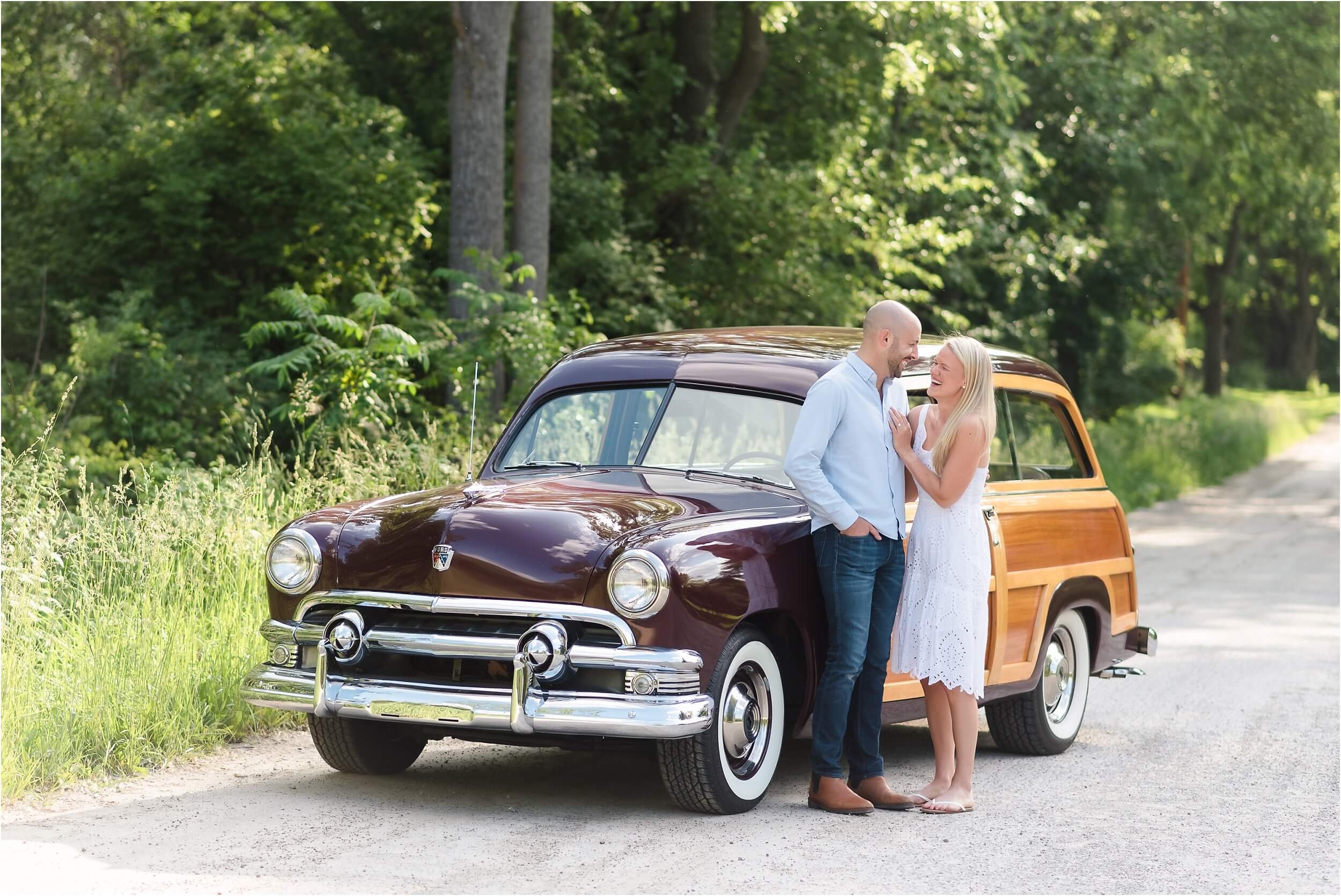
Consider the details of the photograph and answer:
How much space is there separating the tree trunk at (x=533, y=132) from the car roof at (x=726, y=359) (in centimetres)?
846

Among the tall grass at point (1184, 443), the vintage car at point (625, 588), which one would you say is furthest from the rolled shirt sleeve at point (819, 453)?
the tall grass at point (1184, 443)

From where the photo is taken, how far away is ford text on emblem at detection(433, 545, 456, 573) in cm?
588

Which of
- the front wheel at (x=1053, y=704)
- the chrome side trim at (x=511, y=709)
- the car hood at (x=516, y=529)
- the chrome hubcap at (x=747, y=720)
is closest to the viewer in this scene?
the chrome side trim at (x=511, y=709)

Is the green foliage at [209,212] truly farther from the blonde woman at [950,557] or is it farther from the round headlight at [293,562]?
the blonde woman at [950,557]

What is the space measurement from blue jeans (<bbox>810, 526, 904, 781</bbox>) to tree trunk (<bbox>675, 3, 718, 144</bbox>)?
15.3m

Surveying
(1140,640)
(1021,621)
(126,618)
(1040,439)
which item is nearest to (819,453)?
(1021,621)

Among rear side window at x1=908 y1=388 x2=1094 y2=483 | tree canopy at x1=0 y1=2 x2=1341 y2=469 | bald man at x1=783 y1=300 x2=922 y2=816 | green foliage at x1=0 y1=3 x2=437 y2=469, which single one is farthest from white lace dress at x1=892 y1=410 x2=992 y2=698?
green foliage at x1=0 y1=3 x2=437 y2=469

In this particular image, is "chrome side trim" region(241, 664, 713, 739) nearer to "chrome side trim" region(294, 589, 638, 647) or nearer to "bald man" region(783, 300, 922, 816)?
"chrome side trim" region(294, 589, 638, 647)

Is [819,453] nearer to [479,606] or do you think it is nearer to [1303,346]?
[479,606]

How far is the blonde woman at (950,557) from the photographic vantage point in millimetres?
6266

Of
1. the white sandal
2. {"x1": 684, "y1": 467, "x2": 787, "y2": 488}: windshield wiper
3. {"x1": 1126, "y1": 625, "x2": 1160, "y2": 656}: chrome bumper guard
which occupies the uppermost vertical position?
{"x1": 684, "y1": 467, "x2": 787, "y2": 488}: windshield wiper

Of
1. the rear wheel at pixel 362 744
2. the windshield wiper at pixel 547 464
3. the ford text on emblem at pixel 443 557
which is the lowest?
the rear wheel at pixel 362 744

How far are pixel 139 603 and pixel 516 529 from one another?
9.89 ft

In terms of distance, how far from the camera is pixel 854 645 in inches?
241
